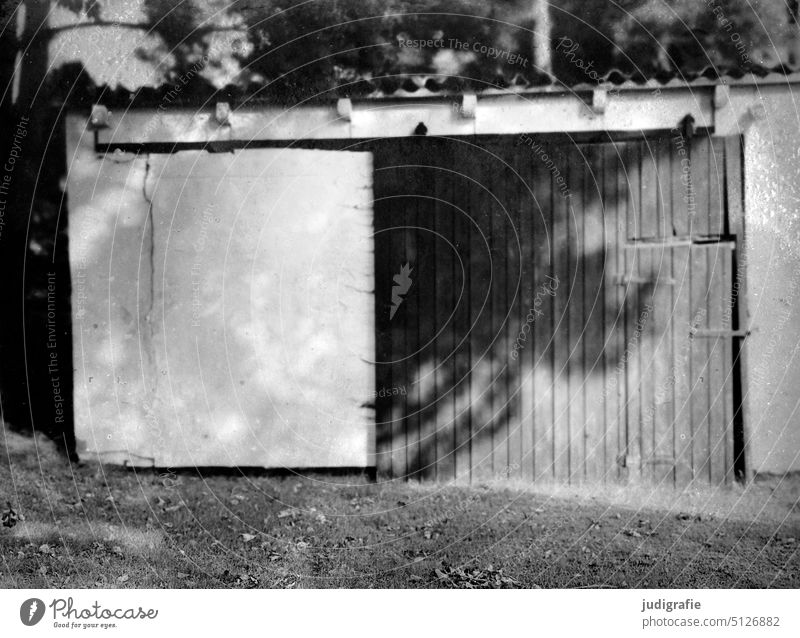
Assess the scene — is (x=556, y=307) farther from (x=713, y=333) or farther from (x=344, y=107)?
(x=344, y=107)

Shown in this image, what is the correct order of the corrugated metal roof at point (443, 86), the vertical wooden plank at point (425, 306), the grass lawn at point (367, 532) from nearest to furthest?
the grass lawn at point (367, 532) < the corrugated metal roof at point (443, 86) < the vertical wooden plank at point (425, 306)

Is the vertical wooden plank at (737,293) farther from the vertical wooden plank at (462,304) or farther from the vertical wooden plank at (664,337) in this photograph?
the vertical wooden plank at (462,304)

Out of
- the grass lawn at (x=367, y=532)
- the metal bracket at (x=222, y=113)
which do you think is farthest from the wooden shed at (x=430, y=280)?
the grass lawn at (x=367, y=532)

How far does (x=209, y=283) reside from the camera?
122 inches

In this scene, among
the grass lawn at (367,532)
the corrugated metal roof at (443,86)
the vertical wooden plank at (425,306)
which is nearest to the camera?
the grass lawn at (367,532)

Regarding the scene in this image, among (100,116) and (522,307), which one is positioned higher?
(100,116)

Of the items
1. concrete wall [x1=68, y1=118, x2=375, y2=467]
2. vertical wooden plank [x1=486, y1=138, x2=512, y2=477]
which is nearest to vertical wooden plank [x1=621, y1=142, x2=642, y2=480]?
vertical wooden plank [x1=486, y1=138, x2=512, y2=477]

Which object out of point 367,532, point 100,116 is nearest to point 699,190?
point 367,532

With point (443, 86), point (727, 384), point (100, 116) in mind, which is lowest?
point (727, 384)

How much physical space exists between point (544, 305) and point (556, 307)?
6 centimetres

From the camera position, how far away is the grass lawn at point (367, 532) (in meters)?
2.74

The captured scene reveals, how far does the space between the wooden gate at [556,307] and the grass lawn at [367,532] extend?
0.21m
